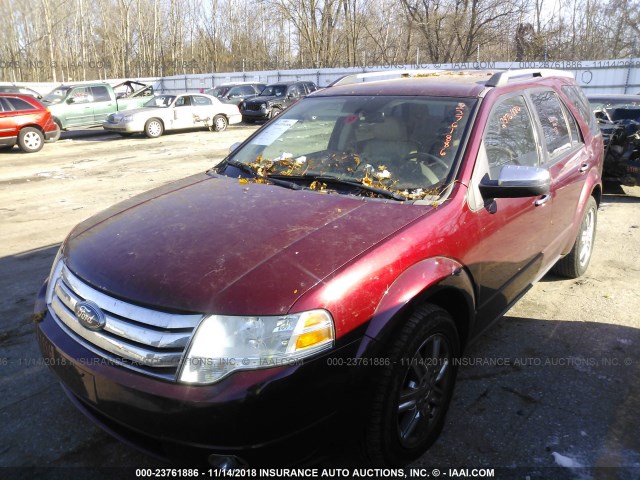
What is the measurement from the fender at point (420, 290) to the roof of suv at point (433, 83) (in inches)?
51.8

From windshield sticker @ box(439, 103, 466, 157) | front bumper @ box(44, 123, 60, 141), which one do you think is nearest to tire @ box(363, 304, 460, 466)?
windshield sticker @ box(439, 103, 466, 157)

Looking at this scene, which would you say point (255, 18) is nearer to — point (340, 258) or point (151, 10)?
point (151, 10)

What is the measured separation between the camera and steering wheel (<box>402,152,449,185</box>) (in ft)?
9.69

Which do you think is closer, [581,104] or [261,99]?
[581,104]

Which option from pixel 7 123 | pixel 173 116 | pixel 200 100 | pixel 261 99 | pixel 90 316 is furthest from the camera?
pixel 261 99

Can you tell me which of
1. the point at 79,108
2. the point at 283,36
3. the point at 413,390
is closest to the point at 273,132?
the point at 413,390

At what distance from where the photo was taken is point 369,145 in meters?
3.35

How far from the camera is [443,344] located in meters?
2.63

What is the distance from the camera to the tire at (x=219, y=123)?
20.1 meters

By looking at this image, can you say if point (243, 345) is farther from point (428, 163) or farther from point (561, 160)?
point (561, 160)

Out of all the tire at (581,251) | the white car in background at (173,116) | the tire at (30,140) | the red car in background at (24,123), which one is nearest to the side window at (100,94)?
the white car in background at (173,116)

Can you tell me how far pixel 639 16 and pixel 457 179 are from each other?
135 feet

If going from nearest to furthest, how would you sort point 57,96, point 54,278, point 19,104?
point 54,278, point 19,104, point 57,96

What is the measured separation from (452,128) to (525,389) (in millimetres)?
1676
